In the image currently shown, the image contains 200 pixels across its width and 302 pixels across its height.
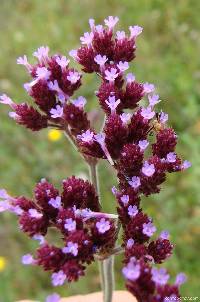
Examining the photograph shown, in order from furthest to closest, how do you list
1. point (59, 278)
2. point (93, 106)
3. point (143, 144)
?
point (93, 106) → point (143, 144) → point (59, 278)

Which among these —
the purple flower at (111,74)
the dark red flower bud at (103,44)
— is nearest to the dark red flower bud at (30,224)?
the purple flower at (111,74)

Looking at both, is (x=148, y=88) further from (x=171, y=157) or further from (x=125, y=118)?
(x=171, y=157)

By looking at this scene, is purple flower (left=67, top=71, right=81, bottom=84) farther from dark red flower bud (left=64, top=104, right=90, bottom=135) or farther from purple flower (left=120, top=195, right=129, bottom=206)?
purple flower (left=120, top=195, right=129, bottom=206)

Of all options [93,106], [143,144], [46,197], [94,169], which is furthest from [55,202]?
[93,106]

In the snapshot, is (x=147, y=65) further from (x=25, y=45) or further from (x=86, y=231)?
(x=86, y=231)

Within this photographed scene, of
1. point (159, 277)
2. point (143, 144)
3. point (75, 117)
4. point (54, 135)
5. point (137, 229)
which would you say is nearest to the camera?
point (159, 277)

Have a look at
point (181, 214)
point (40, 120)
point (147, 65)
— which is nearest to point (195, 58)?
point (147, 65)

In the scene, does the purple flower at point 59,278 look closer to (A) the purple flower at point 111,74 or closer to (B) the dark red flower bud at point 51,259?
(B) the dark red flower bud at point 51,259
